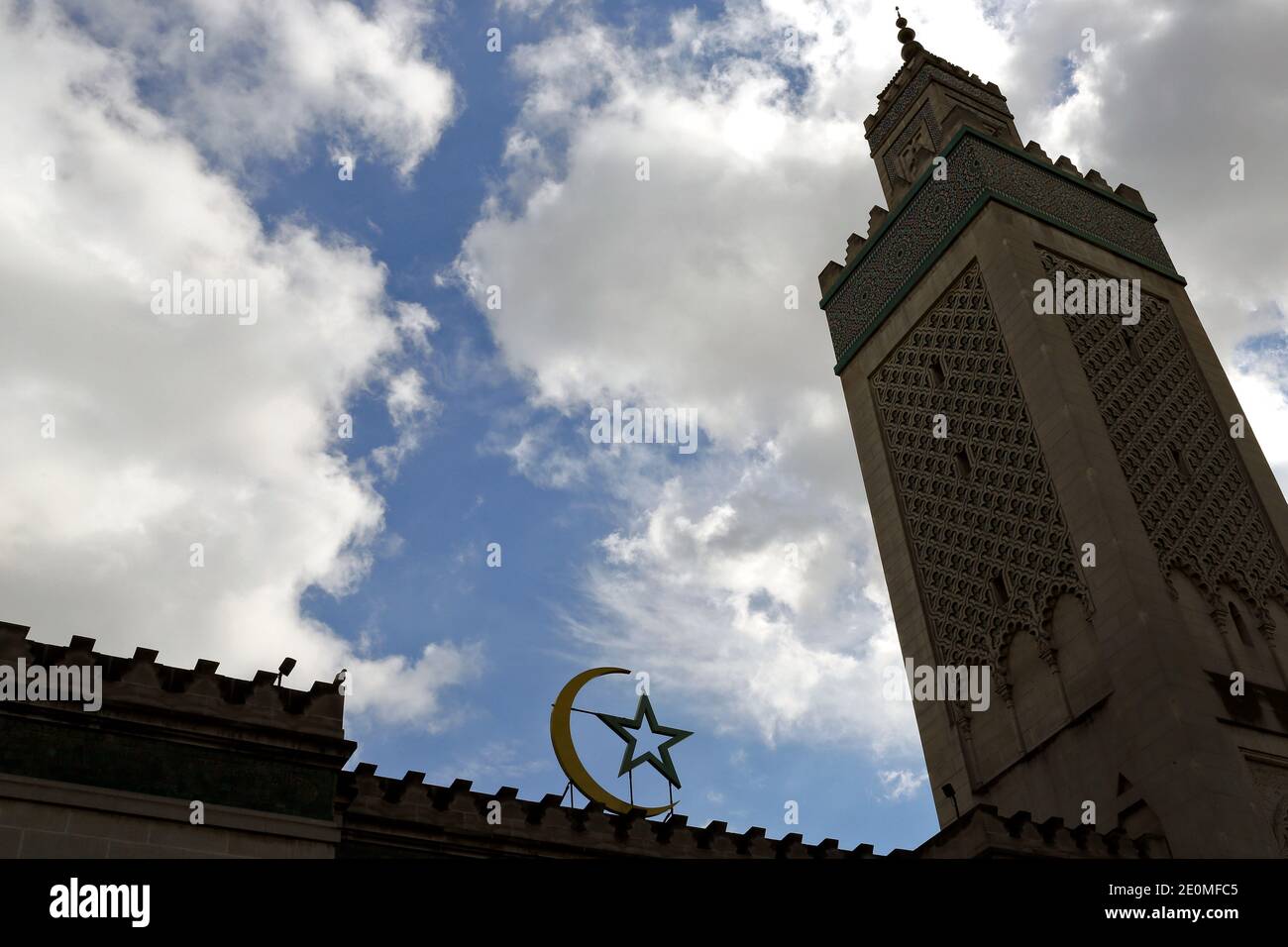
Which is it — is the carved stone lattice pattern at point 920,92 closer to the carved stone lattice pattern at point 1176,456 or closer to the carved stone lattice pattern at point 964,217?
the carved stone lattice pattern at point 964,217

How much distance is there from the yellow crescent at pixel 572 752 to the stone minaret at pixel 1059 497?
524cm

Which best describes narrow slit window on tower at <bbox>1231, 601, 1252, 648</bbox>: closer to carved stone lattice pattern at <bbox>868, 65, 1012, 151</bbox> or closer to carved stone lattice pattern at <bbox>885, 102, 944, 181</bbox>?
Result: carved stone lattice pattern at <bbox>885, 102, 944, 181</bbox>

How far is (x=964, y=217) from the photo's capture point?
775 inches

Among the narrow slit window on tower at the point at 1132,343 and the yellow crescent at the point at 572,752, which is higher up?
the narrow slit window on tower at the point at 1132,343

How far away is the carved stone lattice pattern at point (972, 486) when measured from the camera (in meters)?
16.7

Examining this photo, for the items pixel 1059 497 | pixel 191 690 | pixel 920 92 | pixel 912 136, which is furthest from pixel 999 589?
pixel 191 690

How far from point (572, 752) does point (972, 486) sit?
25.3 feet

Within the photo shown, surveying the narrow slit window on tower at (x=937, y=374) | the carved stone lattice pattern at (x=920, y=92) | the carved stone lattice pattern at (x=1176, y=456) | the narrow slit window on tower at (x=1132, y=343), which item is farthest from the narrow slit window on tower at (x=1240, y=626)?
the carved stone lattice pattern at (x=920, y=92)

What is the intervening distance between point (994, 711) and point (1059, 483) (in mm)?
3089

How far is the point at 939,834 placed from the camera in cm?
1341

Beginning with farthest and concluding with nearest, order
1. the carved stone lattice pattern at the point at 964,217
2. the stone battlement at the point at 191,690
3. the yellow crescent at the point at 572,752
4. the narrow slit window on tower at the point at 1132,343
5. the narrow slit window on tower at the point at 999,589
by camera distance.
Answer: the carved stone lattice pattern at the point at 964,217 < the narrow slit window on tower at the point at 1132,343 < the narrow slit window on tower at the point at 999,589 < the yellow crescent at the point at 572,752 < the stone battlement at the point at 191,690

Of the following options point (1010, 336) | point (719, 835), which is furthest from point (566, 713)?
point (1010, 336)

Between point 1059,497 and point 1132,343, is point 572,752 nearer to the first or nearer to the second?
point 1059,497

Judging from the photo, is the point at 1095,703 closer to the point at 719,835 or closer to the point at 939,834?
the point at 939,834
